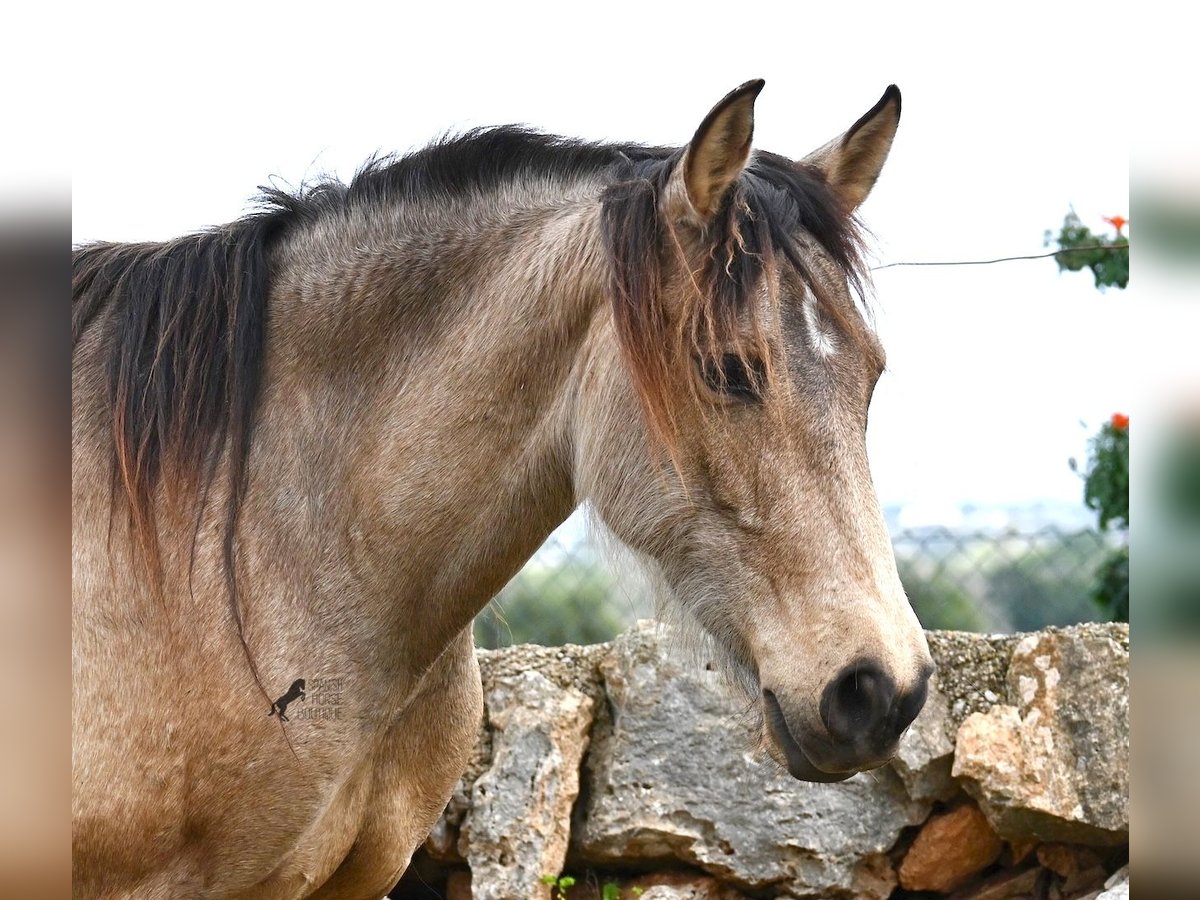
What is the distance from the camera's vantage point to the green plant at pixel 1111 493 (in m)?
5.22

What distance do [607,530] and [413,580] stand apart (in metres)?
0.46

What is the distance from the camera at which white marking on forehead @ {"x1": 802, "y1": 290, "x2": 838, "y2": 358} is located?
2.29 metres

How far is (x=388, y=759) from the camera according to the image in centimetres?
277

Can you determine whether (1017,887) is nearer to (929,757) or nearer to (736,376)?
(929,757)

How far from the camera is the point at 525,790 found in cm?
398

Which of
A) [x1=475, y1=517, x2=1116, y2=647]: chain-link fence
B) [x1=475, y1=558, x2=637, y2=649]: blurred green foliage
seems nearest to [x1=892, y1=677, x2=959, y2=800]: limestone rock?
[x1=475, y1=517, x2=1116, y2=647]: chain-link fence

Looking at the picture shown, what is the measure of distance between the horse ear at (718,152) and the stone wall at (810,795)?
2.11 m

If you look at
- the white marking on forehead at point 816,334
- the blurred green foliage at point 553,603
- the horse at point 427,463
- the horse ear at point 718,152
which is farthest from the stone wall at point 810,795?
the horse ear at point 718,152

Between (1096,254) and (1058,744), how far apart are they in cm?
254

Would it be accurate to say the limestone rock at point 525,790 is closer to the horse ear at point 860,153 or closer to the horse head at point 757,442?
the horse head at point 757,442
